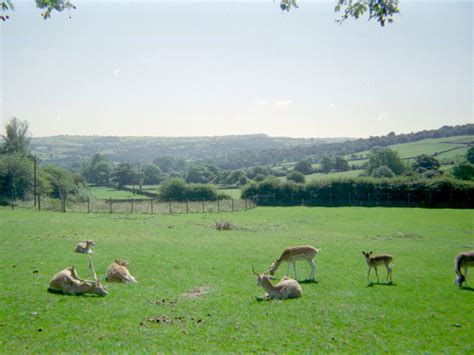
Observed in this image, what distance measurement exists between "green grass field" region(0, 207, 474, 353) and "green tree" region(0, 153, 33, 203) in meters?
36.8

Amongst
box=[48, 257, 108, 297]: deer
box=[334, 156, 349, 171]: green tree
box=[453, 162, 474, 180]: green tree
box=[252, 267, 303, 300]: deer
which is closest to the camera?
box=[48, 257, 108, 297]: deer

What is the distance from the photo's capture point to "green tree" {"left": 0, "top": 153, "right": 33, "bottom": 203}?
5525cm

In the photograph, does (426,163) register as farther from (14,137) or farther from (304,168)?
(14,137)

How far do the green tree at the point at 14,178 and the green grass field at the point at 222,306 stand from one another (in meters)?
36.8

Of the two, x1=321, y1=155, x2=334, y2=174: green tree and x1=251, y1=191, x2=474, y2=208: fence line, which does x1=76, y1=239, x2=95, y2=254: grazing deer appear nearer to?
x1=251, y1=191, x2=474, y2=208: fence line

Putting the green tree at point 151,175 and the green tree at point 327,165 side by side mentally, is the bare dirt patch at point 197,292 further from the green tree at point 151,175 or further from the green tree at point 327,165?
the green tree at point 151,175

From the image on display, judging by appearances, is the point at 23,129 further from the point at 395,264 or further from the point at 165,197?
the point at 395,264

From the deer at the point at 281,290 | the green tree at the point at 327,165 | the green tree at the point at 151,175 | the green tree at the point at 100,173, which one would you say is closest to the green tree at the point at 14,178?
the deer at the point at 281,290

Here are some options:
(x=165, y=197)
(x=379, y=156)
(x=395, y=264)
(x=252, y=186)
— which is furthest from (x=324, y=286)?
(x=379, y=156)

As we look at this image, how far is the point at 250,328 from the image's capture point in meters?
9.62

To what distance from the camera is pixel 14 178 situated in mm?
56375

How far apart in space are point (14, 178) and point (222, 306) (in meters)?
55.5

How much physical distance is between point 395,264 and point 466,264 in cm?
426

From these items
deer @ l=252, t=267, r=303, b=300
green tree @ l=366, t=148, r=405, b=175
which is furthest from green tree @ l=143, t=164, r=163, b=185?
deer @ l=252, t=267, r=303, b=300
